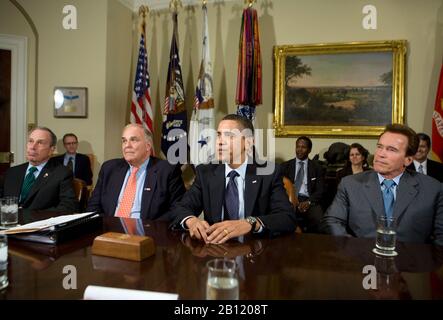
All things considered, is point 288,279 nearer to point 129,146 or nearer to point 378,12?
point 129,146

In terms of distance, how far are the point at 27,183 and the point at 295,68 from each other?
3701 millimetres

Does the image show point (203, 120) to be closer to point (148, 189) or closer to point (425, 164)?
point (148, 189)

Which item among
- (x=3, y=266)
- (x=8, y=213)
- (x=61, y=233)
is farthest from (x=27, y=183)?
(x=3, y=266)

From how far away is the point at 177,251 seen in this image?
→ 4.47 ft

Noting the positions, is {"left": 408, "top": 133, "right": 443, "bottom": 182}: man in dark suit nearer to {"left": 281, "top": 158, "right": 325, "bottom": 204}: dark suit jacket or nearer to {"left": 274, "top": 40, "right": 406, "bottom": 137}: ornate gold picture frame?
{"left": 274, "top": 40, "right": 406, "bottom": 137}: ornate gold picture frame

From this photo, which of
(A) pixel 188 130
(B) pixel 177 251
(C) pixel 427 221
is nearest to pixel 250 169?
(B) pixel 177 251

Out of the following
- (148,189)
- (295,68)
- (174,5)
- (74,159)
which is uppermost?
(174,5)

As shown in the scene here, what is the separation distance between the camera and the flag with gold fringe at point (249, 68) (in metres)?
4.63

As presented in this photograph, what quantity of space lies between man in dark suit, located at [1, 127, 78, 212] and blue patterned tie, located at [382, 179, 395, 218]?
195 centimetres

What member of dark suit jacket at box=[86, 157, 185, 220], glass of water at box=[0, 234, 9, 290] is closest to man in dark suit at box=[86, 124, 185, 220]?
dark suit jacket at box=[86, 157, 185, 220]

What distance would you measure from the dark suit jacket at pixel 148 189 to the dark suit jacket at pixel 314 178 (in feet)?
7.12

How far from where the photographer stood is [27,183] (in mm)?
2619

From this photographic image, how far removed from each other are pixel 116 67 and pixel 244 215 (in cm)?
397

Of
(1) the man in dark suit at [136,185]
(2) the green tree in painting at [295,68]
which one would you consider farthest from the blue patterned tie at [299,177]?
(1) the man in dark suit at [136,185]
